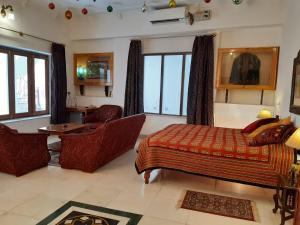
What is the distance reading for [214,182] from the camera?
3.29 m

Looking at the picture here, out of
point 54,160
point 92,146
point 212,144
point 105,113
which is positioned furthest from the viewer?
point 105,113

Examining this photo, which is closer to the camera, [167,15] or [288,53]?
[288,53]

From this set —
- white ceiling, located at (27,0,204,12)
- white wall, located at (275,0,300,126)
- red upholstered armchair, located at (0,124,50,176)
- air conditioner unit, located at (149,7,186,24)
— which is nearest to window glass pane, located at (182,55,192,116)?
air conditioner unit, located at (149,7,186,24)

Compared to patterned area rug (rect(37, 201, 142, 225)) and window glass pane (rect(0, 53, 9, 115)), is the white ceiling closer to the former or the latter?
window glass pane (rect(0, 53, 9, 115))

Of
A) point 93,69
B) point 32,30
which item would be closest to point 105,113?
point 93,69

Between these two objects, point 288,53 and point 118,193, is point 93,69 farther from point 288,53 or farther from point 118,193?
point 288,53

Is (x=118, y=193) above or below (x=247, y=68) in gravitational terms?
below

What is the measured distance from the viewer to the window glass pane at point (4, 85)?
191 inches

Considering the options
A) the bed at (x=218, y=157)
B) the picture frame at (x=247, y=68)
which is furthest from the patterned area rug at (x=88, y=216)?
the picture frame at (x=247, y=68)

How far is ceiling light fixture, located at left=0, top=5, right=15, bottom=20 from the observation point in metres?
4.42

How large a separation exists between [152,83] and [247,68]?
2316 mm

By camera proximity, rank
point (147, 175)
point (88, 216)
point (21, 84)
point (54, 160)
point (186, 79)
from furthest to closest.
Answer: point (186, 79) → point (21, 84) → point (54, 160) → point (147, 175) → point (88, 216)

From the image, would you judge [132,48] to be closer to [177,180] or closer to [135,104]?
[135,104]

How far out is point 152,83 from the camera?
598 centimetres
